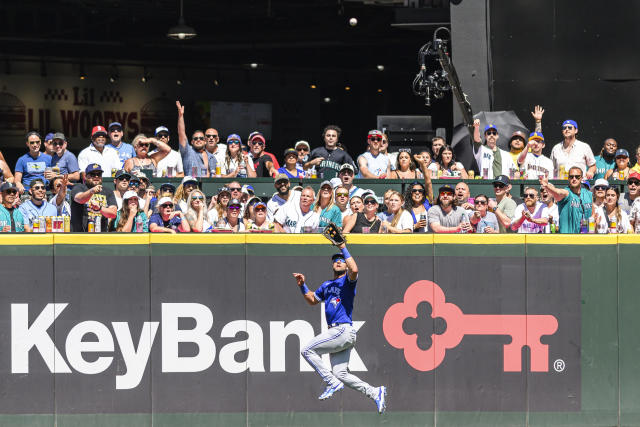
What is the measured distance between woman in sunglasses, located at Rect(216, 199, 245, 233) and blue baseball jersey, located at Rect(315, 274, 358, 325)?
251 centimetres

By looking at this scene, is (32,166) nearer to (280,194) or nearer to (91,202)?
(91,202)

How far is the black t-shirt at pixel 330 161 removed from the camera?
15766 mm

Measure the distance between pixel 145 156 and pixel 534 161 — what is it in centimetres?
610

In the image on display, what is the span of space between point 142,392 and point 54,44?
68.3 ft

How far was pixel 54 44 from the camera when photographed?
103 ft

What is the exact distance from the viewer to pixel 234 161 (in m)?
16.1

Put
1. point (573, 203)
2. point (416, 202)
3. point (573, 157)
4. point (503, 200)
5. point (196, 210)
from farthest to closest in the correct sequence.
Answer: point (573, 157)
point (503, 200)
point (573, 203)
point (416, 202)
point (196, 210)

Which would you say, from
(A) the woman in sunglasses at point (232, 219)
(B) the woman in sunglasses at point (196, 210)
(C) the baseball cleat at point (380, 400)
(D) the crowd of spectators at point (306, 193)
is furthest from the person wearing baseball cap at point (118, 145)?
(C) the baseball cleat at point (380, 400)

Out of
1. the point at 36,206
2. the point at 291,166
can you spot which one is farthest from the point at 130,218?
the point at 291,166

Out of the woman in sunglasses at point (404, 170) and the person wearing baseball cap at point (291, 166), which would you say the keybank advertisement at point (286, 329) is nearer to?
the woman in sunglasses at point (404, 170)

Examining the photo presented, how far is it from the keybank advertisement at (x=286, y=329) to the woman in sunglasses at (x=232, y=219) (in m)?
1.12

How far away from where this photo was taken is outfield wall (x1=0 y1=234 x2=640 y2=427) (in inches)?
507

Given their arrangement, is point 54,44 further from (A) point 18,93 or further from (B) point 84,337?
(B) point 84,337

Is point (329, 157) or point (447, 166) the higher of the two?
point (329, 157)
